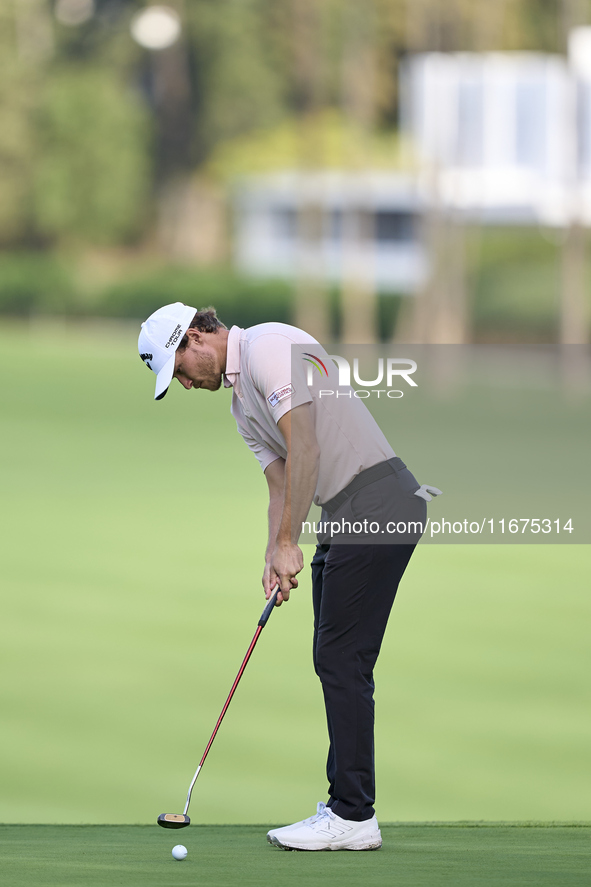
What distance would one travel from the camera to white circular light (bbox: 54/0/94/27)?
165 feet

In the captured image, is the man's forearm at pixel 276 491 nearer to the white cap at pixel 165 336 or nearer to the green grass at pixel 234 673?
the white cap at pixel 165 336

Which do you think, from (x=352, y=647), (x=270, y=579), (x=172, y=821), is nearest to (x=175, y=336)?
(x=270, y=579)

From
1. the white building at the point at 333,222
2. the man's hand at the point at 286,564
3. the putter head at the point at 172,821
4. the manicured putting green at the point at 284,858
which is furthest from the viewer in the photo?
the white building at the point at 333,222

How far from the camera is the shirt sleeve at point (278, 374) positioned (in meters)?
3.55

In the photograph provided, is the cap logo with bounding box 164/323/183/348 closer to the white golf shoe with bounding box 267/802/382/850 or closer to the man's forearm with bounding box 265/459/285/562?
the man's forearm with bounding box 265/459/285/562

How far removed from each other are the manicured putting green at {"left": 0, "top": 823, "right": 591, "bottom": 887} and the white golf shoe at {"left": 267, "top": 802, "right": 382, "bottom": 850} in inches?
1.5

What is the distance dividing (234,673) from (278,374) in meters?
3.95

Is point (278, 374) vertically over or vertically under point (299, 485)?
over

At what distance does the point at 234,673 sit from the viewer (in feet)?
23.7

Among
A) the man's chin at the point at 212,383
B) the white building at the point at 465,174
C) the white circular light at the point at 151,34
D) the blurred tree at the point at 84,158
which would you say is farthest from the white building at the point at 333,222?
the man's chin at the point at 212,383

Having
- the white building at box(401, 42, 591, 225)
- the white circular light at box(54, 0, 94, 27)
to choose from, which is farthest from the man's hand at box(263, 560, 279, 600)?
the white circular light at box(54, 0, 94, 27)

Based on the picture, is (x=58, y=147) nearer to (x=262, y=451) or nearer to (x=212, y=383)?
(x=262, y=451)

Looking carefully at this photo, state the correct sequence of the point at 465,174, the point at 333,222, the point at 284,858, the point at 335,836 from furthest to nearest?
1. the point at 333,222
2. the point at 465,174
3. the point at 335,836
4. the point at 284,858

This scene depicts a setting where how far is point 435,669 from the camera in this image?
7520mm
